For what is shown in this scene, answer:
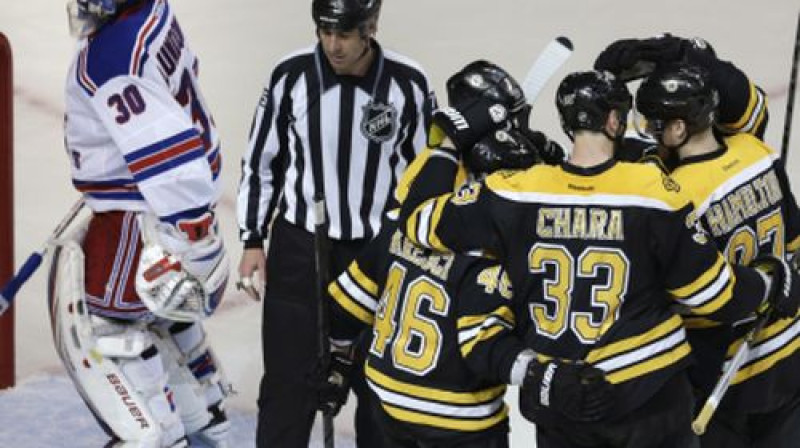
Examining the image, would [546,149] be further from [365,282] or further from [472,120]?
[365,282]

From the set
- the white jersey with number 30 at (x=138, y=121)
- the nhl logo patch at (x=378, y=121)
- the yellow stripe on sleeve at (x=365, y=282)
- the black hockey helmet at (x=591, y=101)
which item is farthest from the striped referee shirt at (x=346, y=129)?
the black hockey helmet at (x=591, y=101)

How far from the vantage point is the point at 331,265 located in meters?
3.68

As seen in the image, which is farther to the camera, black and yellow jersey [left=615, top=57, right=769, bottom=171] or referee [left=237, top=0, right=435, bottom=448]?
referee [left=237, top=0, right=435, bottom=448]

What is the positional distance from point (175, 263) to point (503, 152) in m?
0.71

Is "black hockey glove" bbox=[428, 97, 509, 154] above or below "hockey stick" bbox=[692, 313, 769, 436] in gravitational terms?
above

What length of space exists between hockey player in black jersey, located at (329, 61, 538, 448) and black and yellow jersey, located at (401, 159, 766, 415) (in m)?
0.05

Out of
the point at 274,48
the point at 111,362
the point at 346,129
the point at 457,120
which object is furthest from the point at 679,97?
the point at 274,48

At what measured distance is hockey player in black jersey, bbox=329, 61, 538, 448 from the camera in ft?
9.85

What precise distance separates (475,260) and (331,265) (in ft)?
2.32

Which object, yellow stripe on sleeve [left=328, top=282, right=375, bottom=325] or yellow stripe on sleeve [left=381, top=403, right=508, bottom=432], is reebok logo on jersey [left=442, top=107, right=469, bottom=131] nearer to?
yellow stripe on sleeve [left=328, top=282, right=375, bottom=325]

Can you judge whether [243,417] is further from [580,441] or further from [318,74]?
[580,441]

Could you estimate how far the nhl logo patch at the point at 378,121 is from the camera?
3631 millimetres

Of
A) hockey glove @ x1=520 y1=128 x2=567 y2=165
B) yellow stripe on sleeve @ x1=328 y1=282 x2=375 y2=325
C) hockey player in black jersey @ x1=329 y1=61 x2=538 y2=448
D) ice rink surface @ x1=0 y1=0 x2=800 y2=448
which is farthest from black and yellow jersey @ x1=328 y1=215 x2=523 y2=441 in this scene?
ice rink surface @ x1=0 y1=0 x2=800 y2=448

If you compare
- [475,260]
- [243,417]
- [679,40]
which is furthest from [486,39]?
[475,260]
